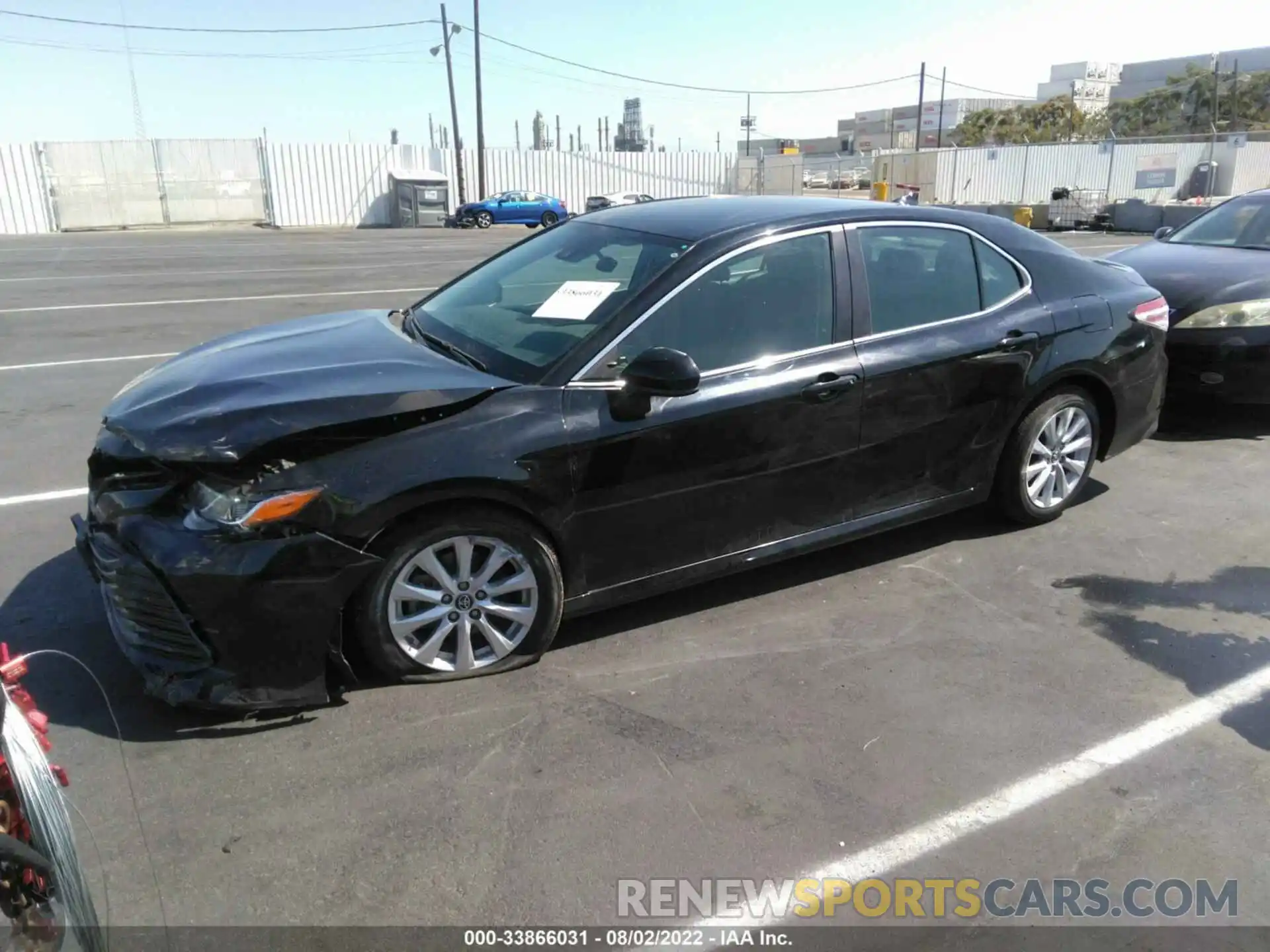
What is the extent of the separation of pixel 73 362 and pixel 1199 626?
29.5ft

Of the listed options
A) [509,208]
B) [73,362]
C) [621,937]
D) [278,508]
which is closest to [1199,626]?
[621,937]

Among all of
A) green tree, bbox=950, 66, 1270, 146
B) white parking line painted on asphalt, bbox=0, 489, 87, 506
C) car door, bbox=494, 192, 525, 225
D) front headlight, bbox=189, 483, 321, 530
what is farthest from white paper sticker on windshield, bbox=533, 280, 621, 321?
green tree, bbox=950, 66, 1270, 146

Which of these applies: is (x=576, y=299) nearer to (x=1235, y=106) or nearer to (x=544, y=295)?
(x=544, y=295)

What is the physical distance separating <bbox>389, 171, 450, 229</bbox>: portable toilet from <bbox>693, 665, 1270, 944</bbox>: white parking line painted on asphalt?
123 ft

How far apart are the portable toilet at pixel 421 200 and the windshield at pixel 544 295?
3510cm

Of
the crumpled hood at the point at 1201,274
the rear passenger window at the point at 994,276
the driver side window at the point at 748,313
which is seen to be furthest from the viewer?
the crumpled hood at the point at 1201,274

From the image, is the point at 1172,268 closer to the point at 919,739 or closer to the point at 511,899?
the point at 919,739

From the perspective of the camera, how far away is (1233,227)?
775cm

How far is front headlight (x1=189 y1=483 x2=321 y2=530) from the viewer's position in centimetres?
305

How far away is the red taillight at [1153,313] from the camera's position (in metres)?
5.07

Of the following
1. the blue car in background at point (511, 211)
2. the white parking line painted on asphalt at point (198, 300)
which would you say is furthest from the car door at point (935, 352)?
the blue car in background at point (511, 211)

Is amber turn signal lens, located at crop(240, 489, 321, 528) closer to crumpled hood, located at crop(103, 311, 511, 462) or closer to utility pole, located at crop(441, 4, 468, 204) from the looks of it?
crumpled hood, located at crop(103, 311, 511, 462)

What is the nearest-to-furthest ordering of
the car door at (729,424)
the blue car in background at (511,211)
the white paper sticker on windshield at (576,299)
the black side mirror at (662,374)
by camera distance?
the black side mirror at (662,374)
the car door at (729,424)
the white paper sticker on windshield at (576,299)
the blue car in background at (511,211)

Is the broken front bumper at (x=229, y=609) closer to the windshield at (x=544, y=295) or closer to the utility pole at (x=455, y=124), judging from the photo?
the windshield at (x=544, y=295)
